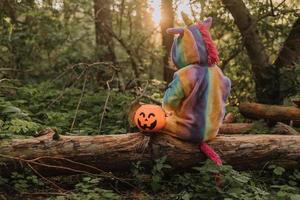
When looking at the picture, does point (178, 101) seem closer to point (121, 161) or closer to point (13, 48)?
point (121, 161)

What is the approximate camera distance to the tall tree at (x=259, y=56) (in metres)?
8.51

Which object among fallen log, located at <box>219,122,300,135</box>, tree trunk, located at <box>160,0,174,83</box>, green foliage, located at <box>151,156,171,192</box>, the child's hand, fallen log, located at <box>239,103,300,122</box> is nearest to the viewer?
green foliage, located at <box>151,156,171,192</box>

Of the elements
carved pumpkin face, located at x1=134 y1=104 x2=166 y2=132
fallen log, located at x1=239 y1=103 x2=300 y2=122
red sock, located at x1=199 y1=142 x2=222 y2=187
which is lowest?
red sock, located at x1=199 y1=142 x2=222 y2=187

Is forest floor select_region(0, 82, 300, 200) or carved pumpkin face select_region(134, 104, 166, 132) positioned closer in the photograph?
forest floor select_region(0, 82, 300, 200)

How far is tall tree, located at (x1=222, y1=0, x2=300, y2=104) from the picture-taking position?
851cm

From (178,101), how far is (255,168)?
1278 mm

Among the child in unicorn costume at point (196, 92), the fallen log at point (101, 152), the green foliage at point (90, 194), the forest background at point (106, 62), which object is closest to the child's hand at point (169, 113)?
the child in unicorn costume at point (196, 92)

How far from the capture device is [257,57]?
347 inches

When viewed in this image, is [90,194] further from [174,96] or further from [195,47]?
[195,47]

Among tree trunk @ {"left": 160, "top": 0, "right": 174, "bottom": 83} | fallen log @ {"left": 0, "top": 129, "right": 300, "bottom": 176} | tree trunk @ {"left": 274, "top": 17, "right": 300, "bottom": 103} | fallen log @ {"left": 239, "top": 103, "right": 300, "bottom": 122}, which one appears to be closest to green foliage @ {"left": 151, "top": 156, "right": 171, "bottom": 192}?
fallen log @ {"left": 0, "top": 129, "right": 300, "bottom": 176}

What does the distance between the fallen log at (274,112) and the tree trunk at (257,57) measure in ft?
3.56

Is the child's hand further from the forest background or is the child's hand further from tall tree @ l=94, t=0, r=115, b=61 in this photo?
tall tree @ l=94, t=0, r=115, b=61

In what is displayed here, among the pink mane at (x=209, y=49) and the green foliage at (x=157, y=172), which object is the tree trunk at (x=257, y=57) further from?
the green foliage at (x=157, y=172)

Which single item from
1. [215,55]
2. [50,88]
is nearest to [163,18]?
[50,88]
